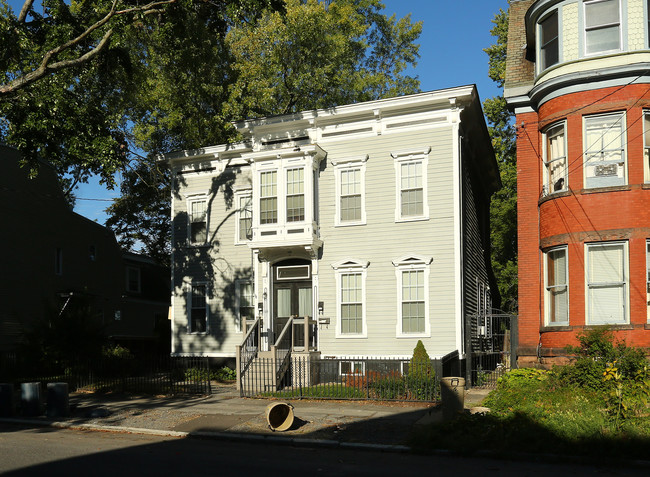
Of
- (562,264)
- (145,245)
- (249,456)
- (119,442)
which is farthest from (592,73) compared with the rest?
(145,245)

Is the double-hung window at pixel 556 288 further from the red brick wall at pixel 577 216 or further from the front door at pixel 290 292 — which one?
the front door at pixel 290 292

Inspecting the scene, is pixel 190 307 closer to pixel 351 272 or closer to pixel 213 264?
pixel 213 264

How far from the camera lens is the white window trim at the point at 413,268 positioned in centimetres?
2144

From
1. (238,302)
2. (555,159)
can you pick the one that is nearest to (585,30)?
(555,159)

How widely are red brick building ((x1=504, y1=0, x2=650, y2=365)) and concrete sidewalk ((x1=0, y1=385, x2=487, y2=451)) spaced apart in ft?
11.3

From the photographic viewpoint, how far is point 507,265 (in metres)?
38.2

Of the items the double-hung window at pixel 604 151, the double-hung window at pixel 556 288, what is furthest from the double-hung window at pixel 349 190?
the double-hung window at pixel 604 151

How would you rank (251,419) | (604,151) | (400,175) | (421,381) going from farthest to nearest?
(400,175) → (604,151) → (421,381) → (251,419)

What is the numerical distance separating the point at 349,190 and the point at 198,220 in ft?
22.1

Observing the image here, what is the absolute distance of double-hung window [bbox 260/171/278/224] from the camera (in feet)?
76.1

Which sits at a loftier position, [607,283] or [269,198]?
[269,198]

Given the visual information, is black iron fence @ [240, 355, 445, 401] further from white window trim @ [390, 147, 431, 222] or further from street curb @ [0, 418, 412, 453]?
white window trim @ [390, 147, 431, 222]

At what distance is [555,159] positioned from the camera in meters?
18.8

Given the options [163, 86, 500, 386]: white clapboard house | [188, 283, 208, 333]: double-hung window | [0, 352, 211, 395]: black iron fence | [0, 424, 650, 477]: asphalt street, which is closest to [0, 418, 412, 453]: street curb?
[0, 424, 650, 477]: asphalt street
